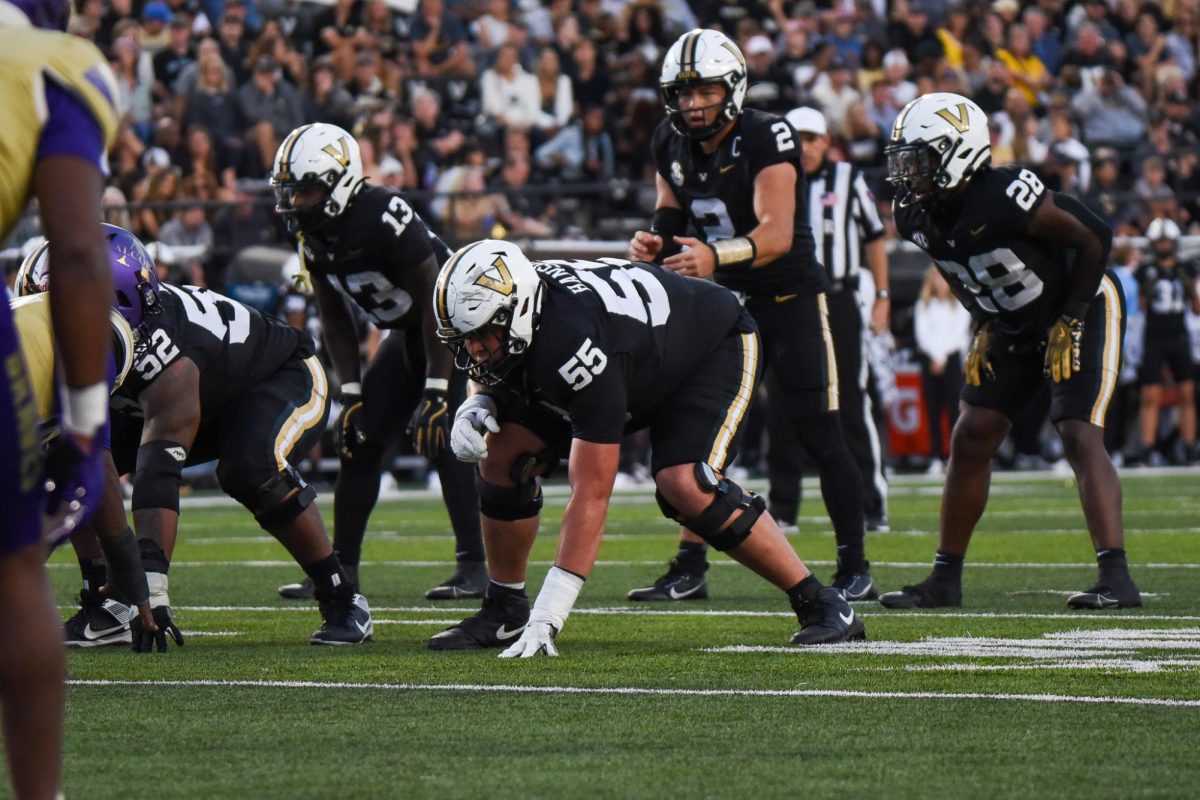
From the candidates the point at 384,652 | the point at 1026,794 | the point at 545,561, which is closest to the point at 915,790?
the point at 1026,794

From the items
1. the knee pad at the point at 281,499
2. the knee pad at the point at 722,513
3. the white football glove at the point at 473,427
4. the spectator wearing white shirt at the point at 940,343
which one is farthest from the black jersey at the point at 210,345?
the spectator wearing white shirt at the point at 940,343

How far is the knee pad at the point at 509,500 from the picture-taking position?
240 inches

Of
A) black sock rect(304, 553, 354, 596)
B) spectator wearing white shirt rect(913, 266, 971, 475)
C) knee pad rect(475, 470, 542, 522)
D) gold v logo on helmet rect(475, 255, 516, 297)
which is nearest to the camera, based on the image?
gold v logo on helmet rect(475, 255, 516, 297)

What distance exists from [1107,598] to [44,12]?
4.71 meters

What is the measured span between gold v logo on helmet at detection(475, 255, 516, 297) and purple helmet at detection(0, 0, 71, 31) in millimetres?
2129

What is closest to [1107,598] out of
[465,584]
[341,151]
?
[465,584]

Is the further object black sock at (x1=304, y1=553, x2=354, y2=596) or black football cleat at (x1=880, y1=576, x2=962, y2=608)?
black football cleat at (x1=880, y1=576, x2=962, y2=608)

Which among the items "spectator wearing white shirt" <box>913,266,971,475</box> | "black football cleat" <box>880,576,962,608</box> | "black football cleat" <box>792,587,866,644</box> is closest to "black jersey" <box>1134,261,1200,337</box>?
"spectator wearing white shirt" <box>913,266,971,475</box>

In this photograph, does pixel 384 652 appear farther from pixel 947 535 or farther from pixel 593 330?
pixel 947 535

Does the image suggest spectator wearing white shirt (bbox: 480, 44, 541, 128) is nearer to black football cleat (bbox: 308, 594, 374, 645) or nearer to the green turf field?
the green turf field

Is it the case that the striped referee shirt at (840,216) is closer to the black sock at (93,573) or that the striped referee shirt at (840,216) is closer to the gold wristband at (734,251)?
the gold wristband at (734,251)

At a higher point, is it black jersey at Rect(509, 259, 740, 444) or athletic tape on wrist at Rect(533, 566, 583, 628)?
black jersey at Rect(509, 259, 740, 444)

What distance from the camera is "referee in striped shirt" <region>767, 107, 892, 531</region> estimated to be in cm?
1027

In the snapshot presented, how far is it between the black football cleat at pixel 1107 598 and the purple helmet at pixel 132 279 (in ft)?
10.5
